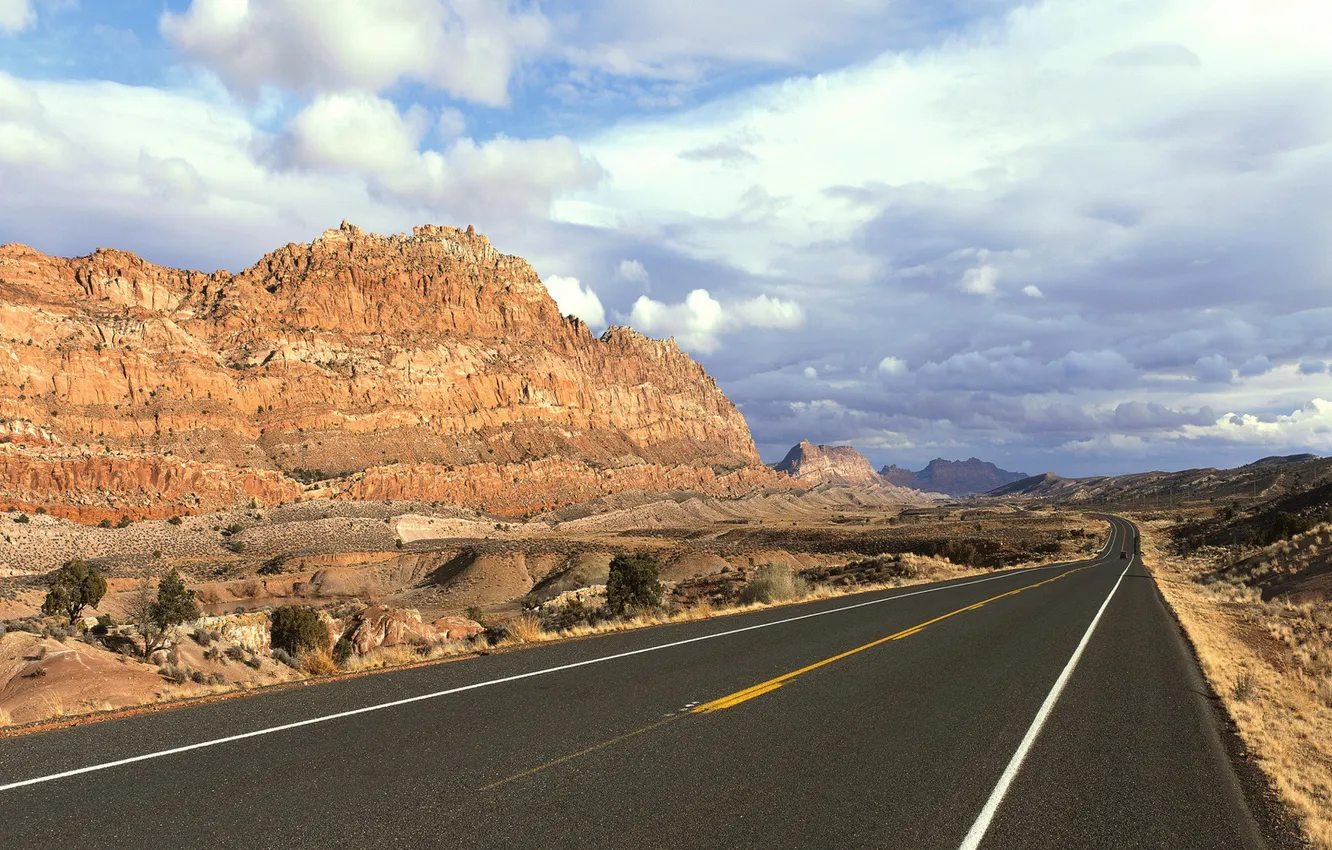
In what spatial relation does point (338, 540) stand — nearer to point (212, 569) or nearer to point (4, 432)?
point (212, 569)

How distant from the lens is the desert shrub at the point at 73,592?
1817 inches

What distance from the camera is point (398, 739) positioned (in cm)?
799

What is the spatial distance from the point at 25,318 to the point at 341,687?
465 ft

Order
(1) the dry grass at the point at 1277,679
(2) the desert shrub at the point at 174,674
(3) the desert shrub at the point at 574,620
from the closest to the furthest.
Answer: (1) the dry grass at the point at 1277,679 < (2) the desert shrub at the point at 174,674 < (3) the desert shrub at the point at 574,620

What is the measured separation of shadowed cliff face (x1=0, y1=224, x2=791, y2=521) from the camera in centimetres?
10100

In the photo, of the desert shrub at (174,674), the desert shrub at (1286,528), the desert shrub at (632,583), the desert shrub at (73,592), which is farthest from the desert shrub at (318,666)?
the desert shrub at (1286,528)

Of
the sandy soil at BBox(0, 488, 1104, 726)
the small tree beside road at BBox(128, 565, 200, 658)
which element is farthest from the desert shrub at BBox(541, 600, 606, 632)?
the small tree beside road at BBox(128, 565, 200, 658)

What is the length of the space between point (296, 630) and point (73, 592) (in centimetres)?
2911

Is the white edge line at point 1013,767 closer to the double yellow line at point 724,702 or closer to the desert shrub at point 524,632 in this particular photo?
the double yellow line at point 724,702

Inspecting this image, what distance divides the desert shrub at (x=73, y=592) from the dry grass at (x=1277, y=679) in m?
54.9

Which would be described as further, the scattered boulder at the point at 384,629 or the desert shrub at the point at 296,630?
the scattered boulder at the point at 384,629

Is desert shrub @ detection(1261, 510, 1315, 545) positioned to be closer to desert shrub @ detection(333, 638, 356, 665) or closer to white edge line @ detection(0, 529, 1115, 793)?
white edge line @ detection(0, 529, 1115, 793)

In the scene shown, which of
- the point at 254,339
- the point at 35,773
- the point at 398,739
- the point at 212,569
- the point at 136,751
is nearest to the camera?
the point at 35,773

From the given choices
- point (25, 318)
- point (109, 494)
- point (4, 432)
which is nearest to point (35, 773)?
point (109, 494)
